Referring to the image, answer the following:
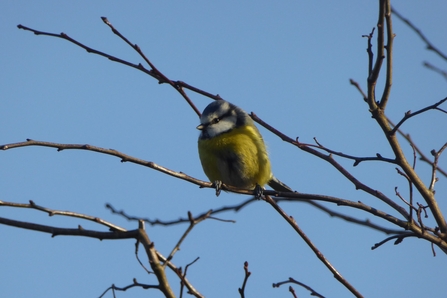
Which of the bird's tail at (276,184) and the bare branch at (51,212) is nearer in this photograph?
the bare branch at (51,212)

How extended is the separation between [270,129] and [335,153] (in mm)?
503

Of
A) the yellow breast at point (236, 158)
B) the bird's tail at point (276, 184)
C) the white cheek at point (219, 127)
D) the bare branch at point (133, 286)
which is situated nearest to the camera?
the bare branch at point (133, 286)

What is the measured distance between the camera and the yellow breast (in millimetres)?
5594

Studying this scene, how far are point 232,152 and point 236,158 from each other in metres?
0.07

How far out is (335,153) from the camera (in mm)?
3354

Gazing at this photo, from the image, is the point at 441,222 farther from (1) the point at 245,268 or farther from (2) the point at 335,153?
(1) the point at 245,268

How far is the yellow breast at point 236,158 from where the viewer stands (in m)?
5.59

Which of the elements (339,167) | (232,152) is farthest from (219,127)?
(339,167)

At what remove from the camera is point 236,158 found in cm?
558

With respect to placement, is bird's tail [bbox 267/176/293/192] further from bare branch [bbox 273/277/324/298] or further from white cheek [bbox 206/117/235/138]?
bare branch [bbox 273/277/324/298]

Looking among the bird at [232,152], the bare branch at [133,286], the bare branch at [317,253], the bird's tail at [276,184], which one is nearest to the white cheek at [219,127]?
the bird at [232,152]

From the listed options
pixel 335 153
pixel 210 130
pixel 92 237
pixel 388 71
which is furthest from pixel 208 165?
pixel 92 237

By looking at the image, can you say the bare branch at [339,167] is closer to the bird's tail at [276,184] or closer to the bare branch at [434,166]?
the bare branch at [434,166]

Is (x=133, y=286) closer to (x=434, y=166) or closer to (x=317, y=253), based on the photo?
(x=317, y=253)
